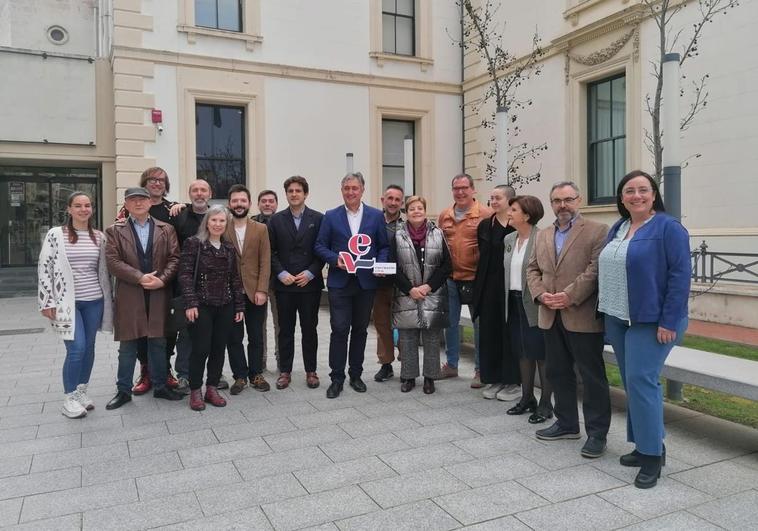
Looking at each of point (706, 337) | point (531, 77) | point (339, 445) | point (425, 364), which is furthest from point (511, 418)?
point (531, 77)

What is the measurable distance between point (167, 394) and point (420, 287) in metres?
2.56

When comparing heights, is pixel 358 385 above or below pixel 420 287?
below

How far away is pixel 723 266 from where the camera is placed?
9.72m

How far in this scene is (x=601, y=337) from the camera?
426 cm

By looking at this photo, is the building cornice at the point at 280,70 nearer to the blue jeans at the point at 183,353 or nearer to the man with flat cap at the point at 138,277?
the man with flat cap at the point at 138,277

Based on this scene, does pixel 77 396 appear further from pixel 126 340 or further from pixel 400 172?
pixel 400 172

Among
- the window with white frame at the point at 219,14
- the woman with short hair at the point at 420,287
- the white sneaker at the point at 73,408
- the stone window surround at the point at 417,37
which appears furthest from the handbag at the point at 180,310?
the stone window surround at the point at 417,37

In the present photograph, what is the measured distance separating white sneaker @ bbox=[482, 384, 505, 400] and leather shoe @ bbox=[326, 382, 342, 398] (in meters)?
1.36

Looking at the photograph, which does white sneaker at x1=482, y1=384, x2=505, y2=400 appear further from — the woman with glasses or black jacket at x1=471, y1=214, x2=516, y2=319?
the woman with glasses

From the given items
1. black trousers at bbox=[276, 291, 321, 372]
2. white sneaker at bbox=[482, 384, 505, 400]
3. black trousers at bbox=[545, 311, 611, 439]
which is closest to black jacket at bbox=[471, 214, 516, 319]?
white sneaker at bbox=[482, 384, 505, 400]

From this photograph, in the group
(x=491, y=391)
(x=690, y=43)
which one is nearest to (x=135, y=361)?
(x=491, y=391)

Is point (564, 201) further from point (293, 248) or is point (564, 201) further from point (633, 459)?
point (293, 248)

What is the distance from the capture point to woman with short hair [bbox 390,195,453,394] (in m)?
5.68

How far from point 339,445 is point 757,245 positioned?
7.99 metres
